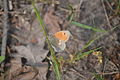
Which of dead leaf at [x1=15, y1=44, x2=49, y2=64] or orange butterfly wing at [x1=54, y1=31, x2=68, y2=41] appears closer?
orange butterfly wing at [x1=54, y1=31, x2=68, y2=41]

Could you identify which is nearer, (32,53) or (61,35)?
(61,35)

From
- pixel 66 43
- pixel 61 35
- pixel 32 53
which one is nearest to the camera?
pixel 61 35

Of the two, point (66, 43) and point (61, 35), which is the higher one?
point (61, 35)

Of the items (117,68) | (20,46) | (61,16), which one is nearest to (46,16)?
(61,16)

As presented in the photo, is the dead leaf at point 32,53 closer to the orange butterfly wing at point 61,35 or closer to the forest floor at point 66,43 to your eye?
the forest floor at point 66,43

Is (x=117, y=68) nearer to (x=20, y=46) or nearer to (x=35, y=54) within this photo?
(x=35, y=54)

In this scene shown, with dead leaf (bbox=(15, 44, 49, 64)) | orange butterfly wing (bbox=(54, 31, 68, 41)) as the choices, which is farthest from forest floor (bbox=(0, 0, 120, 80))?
orange butterfly wing (bbox=(54, 31, 68, 41))

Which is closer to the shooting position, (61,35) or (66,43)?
(61,35)

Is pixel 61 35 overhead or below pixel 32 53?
overhead

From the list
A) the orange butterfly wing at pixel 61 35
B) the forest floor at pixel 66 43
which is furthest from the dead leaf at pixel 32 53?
the orange butterfly wing at pixel 61 35

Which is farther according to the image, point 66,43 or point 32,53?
point 66,43

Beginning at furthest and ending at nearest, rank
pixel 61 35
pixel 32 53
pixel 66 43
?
pixel 66 43 → pixel 32 53 → pixel 61 35

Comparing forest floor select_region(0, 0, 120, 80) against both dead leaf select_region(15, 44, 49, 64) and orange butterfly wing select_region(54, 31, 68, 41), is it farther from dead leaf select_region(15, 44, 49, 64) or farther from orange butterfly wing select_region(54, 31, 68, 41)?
orange butterfly wing select_region(54, 31, 68, 41)
